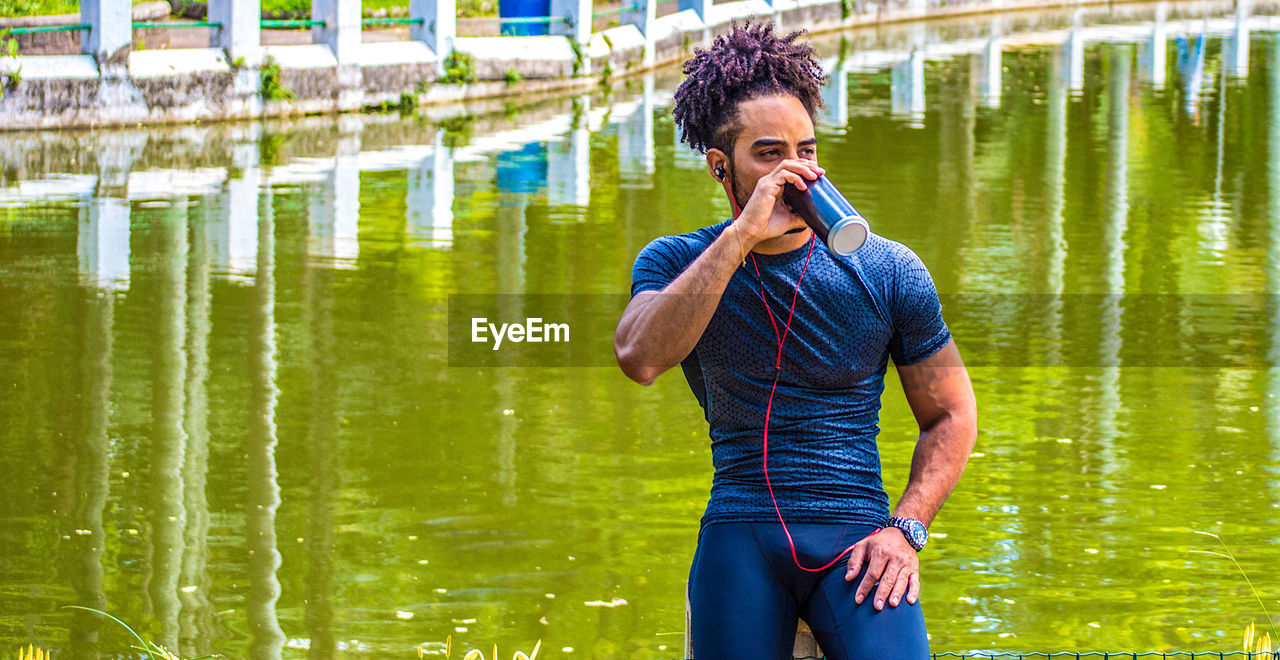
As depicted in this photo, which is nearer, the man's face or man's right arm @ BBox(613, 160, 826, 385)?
man's right arm @ BBox(613, 160, 826, 385)

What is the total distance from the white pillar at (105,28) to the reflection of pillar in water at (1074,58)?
41.2ft

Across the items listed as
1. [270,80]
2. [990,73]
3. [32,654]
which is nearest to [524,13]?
[270,80]

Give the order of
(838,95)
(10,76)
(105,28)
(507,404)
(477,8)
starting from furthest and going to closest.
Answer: (477,8), (838,95), (105,28), (10,76), (507,404)

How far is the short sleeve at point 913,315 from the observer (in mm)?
3479

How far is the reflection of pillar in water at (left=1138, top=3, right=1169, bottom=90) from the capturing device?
25.8 metres

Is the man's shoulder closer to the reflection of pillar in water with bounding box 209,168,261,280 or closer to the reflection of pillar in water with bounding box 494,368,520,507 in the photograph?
the reflection of pillar in water with bounding box 494,368,520,507

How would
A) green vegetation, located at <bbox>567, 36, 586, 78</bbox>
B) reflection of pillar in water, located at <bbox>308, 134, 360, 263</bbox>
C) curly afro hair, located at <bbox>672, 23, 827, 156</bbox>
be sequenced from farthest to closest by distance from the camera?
green vegetation, located at <bbox>567, 36, 586, 78</bbox>, reflection of pillar in water, located at <bbox>308, 134, 360, 263</bbox>, curly afro hair, located at <bbox>672, 23, 827, 156</bbox>

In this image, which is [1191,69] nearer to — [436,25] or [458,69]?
[458,69]

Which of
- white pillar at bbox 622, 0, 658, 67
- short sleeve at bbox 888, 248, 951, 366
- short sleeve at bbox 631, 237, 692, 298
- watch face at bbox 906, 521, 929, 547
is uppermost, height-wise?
white pillar at bbox 622, 0, 658, 67

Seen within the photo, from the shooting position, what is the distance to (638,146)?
18.0m

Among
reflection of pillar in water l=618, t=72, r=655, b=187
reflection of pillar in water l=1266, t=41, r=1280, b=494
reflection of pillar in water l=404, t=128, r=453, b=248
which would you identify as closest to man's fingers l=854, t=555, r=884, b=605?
reflection of pillar in water l=1266, t=41, r=1280, b=494

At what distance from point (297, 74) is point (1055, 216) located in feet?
29.8

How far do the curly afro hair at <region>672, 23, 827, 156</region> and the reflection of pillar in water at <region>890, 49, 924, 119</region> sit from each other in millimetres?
17551

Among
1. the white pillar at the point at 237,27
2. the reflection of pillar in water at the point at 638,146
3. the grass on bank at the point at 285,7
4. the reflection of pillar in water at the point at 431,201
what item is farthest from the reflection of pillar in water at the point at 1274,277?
the grass on bank at the point at 285,7
